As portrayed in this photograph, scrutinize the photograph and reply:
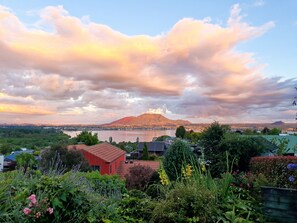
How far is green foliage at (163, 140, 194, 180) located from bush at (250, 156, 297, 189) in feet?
5.57

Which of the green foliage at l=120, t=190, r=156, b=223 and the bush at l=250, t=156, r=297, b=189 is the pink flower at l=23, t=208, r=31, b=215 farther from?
the bush at l=250, t=156, r=297, b=189

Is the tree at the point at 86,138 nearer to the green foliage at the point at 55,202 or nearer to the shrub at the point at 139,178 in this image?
the shrub at the point at 139,178

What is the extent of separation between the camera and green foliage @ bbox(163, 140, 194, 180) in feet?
21.4

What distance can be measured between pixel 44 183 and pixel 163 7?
6480 millimetres

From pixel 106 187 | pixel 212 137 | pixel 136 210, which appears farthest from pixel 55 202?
pixel 212 137

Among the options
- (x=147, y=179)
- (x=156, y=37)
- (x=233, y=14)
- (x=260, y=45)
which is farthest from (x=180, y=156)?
(x=156, y=37)

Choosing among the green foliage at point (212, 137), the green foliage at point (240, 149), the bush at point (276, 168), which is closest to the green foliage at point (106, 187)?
the bush at point (276, 168)

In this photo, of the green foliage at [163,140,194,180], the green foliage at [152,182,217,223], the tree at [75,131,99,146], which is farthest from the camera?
the tree at [75,131,99,146]

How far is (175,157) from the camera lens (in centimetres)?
661

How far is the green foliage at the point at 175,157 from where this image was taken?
6.52 metres

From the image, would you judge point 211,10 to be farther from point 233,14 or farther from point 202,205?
point 202,205

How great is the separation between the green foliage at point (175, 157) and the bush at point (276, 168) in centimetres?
170

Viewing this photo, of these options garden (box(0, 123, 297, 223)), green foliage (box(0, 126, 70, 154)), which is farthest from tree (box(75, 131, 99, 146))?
garden (box(0, 123, 297, 223))

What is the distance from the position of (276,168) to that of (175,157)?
7.21 feet
